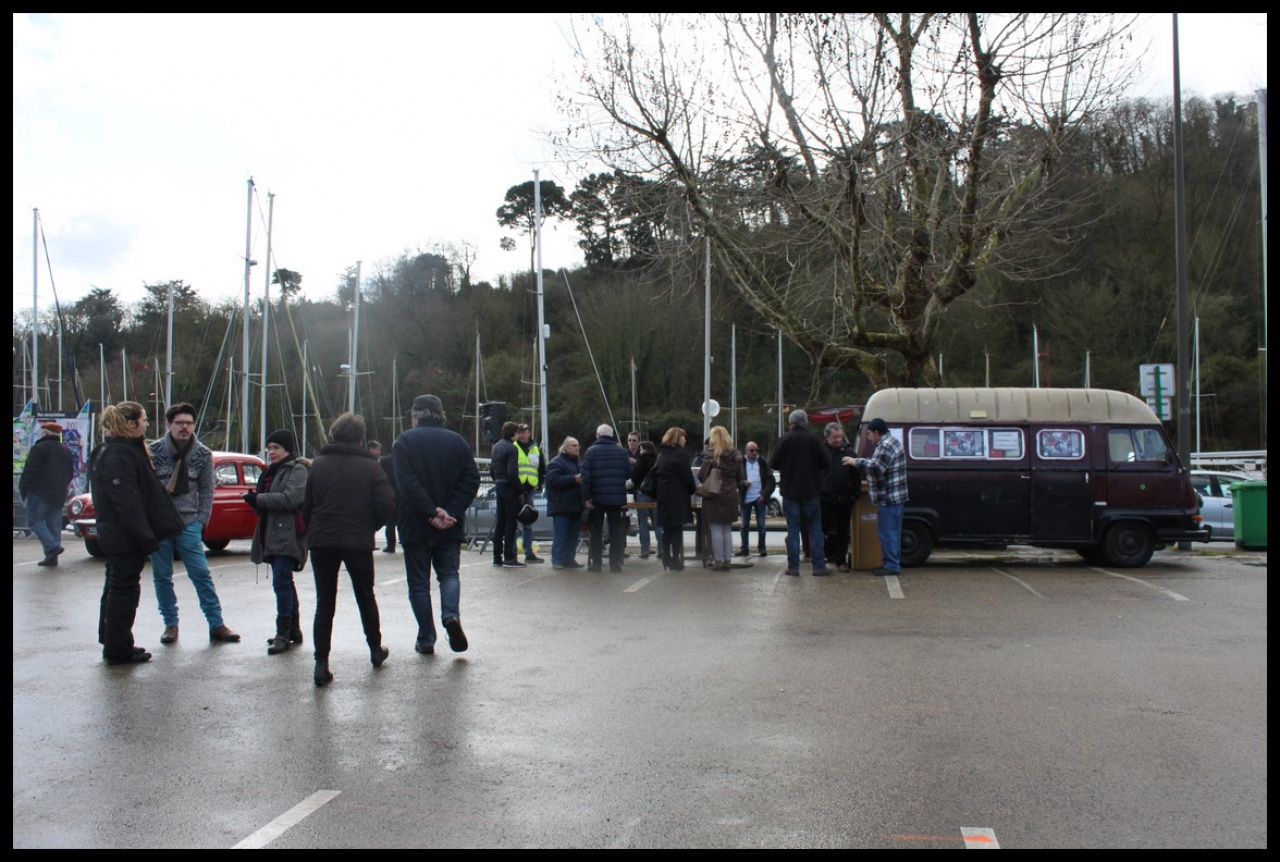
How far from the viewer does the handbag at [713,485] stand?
47.2 ft

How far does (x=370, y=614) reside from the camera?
7984 millimetres

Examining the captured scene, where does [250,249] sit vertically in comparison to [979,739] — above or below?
above

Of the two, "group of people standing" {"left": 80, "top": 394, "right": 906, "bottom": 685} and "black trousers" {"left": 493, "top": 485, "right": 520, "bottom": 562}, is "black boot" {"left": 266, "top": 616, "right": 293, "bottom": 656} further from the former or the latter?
"black trousers" {"left": 493, "top": 485, "right": 520, "bottom": 562}

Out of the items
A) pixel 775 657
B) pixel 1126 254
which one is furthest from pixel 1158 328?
pixel 775 657

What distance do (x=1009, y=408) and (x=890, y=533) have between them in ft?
9.76

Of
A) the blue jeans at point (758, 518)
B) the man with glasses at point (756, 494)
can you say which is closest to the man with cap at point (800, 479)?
the man with glasses at point (756, 494)

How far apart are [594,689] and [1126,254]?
49581 mm

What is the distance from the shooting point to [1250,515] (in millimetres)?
18391

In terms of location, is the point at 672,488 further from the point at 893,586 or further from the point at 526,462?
the point at 893,586

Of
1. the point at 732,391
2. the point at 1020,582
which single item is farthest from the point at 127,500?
the point at 732,391

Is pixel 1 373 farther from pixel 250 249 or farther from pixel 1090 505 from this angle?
pixel 250 249

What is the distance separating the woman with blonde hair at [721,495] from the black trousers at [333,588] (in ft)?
23.1

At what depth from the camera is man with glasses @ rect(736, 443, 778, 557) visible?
685 inches

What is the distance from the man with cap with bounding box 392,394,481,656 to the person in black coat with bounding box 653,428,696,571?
638 cm
